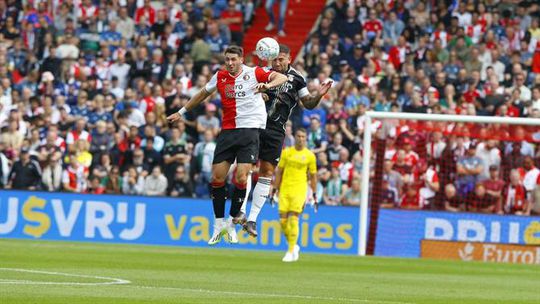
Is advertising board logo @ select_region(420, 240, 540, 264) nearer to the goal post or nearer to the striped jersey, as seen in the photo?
the goal post

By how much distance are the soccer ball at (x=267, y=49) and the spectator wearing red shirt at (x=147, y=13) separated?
18.7m

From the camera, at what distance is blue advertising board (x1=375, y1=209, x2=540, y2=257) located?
1064 inches

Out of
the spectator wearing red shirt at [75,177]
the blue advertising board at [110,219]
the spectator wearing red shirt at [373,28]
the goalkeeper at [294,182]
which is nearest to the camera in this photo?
the goalkeeper at [294,182]

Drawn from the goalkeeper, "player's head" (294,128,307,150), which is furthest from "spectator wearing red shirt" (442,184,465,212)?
"player's head" (294,128,307,150)

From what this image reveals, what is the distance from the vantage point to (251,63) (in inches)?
1319

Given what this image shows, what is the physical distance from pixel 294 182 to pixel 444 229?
16.8 feet

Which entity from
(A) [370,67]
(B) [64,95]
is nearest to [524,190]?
(A) [370,67]

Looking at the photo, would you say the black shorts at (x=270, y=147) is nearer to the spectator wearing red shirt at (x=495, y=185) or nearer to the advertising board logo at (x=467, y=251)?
the advertising board logo at (x=467, y=251)

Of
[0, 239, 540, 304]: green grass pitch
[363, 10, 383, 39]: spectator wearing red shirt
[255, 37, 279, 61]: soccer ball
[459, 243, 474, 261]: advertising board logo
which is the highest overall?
[363, 10, 383, 39]: spectator wearing red shirt

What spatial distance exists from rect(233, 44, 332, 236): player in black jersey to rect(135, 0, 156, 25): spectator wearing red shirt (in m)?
16.9

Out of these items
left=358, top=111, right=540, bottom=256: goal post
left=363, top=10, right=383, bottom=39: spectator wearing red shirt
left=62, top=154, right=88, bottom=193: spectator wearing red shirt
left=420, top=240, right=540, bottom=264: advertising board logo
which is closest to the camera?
left=358, top=111, right=540, bottom=256: goal post

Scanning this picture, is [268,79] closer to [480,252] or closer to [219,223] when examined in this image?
[219,223]

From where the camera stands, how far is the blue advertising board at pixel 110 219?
28219 millimetres

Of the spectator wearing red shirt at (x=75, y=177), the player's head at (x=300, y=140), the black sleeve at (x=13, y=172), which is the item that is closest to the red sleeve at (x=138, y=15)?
the spectator wearing red shirt at (x=75, y=177)
